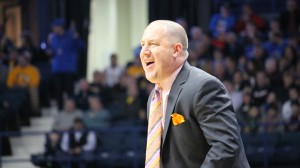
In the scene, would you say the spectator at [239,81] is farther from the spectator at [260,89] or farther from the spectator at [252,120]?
the spectator at [252,120]

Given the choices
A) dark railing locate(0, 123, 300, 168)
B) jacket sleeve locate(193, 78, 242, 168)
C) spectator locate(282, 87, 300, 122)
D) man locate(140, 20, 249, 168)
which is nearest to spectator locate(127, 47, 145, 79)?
dark railing locate(0, 123, 300, 168)

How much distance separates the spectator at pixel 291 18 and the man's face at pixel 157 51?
11428 mm

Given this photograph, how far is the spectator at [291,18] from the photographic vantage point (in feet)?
48.0

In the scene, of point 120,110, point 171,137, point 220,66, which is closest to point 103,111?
point 120,110

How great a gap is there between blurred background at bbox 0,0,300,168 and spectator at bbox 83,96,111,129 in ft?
0.05

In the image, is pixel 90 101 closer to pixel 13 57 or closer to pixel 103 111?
pixel 103 111

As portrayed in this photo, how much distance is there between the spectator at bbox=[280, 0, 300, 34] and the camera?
576 inches

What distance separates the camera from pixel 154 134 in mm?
3605

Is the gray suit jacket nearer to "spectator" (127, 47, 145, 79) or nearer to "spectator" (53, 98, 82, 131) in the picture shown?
"spectator" (53, 98, 82, 131)

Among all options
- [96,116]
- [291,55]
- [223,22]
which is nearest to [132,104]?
[96,116]

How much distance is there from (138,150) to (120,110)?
1234 millimetres

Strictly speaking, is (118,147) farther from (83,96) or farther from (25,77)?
(25,77)

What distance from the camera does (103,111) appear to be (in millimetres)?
11688

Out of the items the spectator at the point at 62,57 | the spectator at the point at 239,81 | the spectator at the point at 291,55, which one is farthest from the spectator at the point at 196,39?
the spectator at the point at 62,57
